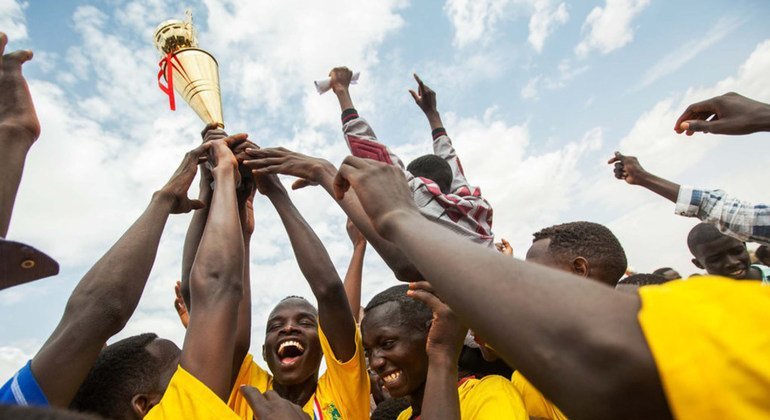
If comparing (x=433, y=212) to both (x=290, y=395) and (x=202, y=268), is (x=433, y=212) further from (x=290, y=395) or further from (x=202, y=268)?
(x=202, y=268)

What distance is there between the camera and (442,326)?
83.6 inches

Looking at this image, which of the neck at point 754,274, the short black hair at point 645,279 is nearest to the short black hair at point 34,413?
the short black hair at point 645,279

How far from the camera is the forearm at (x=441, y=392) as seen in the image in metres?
2.02

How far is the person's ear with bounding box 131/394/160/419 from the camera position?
2.23 meters

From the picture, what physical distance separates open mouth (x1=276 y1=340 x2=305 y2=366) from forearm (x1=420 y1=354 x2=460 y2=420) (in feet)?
4.97

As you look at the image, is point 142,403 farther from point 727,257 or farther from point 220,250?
point 727,257

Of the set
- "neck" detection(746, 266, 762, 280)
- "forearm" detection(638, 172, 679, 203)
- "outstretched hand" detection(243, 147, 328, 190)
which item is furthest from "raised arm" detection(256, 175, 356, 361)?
"neck" detection(746, 266, 762, 280)

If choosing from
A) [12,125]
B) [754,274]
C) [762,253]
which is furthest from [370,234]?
[762,253]

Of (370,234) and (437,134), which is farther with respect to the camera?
(437,134)

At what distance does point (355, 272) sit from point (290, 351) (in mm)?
1174

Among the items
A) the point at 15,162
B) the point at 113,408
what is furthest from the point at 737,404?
the point at 113,408

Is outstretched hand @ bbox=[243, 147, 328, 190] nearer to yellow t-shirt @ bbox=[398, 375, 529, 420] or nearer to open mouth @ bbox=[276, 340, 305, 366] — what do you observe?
open mouth @ bbox=[276, 340, 305, 366]

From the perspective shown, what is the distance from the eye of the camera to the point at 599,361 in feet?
2.72

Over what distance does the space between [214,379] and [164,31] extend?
9.53 ft
